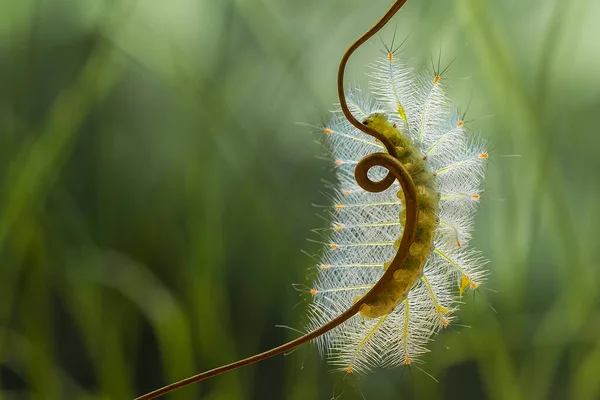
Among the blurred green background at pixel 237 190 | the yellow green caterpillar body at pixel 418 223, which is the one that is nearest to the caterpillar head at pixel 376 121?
the yellow green caterpillar body at pixel 418 223

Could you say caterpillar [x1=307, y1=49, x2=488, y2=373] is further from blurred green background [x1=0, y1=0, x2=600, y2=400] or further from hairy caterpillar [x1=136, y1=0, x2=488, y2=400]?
blurred green background [x1=0, y1=0, x2=600, y2=400]

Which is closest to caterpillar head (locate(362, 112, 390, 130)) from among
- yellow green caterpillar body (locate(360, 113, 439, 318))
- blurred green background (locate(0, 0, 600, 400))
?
yellow green caterpillar body (locate(360, 113, 439, 318))

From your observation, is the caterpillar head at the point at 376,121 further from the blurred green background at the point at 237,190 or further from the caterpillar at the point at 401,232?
the blurred green background at the point at 237,190

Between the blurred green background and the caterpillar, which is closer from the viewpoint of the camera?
the caterpillar

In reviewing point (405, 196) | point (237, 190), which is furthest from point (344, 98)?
point (237, 190)

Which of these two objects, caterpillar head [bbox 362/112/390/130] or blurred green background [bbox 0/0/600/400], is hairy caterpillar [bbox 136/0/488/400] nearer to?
caterpillar head [bbox 362/112/390/130]

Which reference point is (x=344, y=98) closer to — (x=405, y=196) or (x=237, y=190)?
(x=405, y=196)

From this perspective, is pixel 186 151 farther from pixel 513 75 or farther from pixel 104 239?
pixel 513 75

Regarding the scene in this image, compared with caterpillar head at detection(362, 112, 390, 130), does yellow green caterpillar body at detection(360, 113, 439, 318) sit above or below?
below
